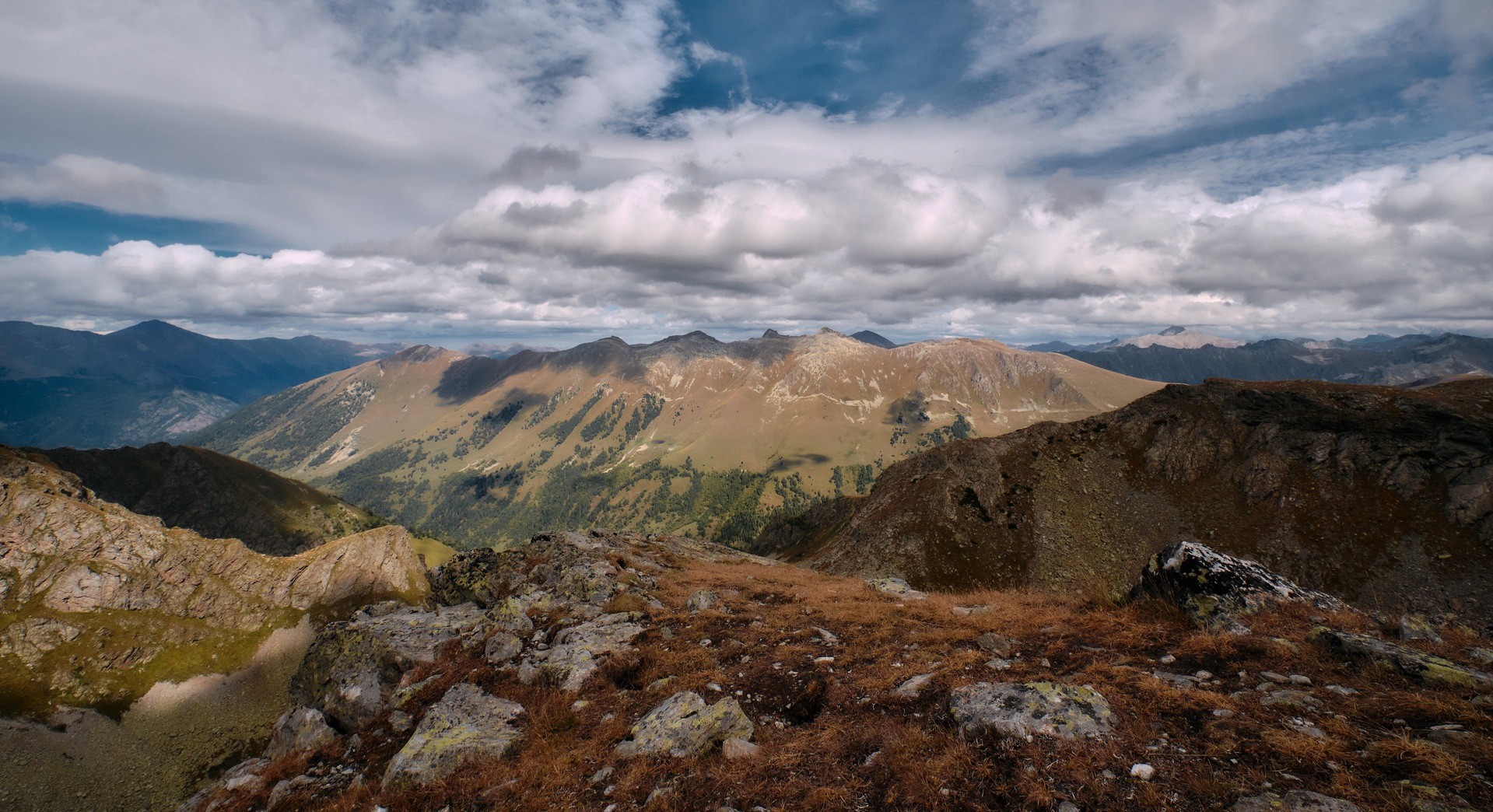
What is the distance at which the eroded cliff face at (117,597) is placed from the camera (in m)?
58.9

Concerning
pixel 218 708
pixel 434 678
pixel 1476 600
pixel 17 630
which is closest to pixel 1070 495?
pixel 1476 600

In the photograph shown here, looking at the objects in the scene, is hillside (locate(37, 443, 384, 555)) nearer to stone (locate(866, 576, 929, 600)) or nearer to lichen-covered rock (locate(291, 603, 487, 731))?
lichen-covered rock (locate(291, 603, 487, 731))

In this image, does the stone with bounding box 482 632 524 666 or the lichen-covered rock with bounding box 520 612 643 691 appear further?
the stone with bounding box 482 632 524 666

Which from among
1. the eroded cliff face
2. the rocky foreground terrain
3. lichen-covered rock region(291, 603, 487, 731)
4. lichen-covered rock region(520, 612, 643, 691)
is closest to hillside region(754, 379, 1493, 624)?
the rocky foreground terrain

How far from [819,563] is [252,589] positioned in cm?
8169

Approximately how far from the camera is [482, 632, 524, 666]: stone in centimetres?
1956

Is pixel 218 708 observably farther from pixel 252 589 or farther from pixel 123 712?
pixel 252 589

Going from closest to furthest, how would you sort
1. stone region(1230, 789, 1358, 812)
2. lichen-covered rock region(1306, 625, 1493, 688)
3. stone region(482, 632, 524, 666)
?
1. stone region(1230, 789, 1358, 812)
2. lichen-covered rock region(1306, 625, 1493, 688)
3. stone region(482, 632, 524, 666)

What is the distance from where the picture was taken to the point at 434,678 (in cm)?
1873

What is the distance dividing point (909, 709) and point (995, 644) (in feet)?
16.4

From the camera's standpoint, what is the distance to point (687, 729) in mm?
12688

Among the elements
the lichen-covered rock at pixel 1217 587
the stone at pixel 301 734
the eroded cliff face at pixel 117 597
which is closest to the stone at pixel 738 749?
the lichen-covered rock at pixel 1217 587

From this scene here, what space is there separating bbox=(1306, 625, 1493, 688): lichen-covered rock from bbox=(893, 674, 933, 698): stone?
9.03 meters

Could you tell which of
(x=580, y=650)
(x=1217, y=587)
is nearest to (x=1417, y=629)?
(x=1217, y=587)
